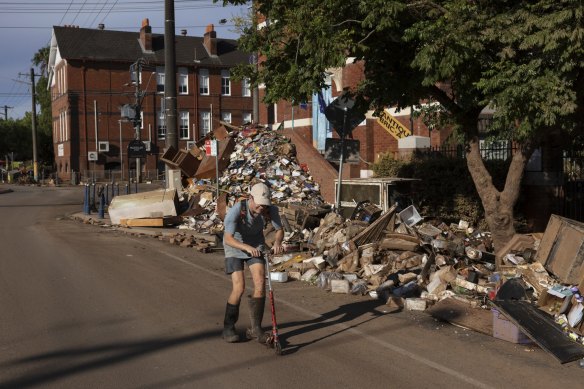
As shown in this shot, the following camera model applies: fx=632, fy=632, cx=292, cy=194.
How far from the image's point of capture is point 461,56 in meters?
8.94

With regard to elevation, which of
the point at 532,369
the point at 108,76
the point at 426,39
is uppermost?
the point at 108,76

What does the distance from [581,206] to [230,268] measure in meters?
10.5

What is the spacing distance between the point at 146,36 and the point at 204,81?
688 cm

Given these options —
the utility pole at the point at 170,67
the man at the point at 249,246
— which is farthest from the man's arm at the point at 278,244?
the utility pole at the point at 170,67

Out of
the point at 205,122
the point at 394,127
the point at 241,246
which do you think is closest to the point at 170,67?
the point at 394,127

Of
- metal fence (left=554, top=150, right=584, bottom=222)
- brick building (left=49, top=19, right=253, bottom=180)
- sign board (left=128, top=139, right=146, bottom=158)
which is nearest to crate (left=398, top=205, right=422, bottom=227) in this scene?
metal fence (left=554, top=150, right=584, bottom=222)

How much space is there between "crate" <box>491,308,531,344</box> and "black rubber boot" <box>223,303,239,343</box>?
294 centimetres

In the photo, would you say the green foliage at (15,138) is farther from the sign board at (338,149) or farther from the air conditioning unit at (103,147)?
the sign board at (338,149)

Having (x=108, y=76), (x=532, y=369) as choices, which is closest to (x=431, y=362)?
(x=532, y=369)

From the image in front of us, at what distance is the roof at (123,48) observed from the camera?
189ft

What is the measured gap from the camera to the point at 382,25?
926 centimetres

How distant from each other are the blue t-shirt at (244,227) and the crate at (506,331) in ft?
8.96

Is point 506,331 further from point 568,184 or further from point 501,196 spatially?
point 568,184

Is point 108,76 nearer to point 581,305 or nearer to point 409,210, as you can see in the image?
point 409,210
